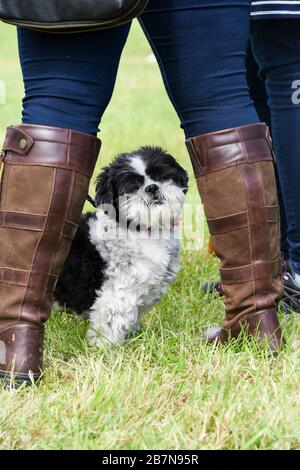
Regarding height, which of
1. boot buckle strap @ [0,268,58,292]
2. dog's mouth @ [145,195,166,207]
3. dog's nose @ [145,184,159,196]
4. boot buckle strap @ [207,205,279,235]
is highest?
dog's nose @ [145,184,159,196]

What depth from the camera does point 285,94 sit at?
2.88 m

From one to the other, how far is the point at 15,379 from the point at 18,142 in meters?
0.63

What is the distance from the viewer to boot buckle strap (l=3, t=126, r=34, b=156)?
2195 mm

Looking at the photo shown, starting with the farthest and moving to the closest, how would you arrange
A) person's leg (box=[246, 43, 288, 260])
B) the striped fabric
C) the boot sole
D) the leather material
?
person's leg (box=[246, 43, 288, 260]) → the striped fabric → the boot sole → the leather material

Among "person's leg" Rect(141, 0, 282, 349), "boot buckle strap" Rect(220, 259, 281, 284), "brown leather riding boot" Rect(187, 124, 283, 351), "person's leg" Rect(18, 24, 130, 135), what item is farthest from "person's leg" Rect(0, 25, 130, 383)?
"boot buckle strap" Rect(220, 259, 281, 284)

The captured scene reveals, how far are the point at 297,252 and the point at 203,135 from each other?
3.17 ft

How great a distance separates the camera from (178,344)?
249 centimetres

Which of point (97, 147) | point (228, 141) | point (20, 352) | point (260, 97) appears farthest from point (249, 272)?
point (260, 97)

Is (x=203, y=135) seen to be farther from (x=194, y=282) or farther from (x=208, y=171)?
(x=194, y=282)

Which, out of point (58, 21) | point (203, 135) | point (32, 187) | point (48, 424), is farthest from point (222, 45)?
point (48, 424)

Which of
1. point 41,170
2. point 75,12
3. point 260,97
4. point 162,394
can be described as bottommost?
point 162,394

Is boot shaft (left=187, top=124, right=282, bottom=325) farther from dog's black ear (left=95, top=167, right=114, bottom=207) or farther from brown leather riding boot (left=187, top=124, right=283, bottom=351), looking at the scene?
dog's black ear (left=95, top=167, right=114, bottom=207)

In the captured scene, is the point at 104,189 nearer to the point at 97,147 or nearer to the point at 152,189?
the point at 152,189

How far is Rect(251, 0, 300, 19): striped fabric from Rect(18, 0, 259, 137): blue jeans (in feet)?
1.60
